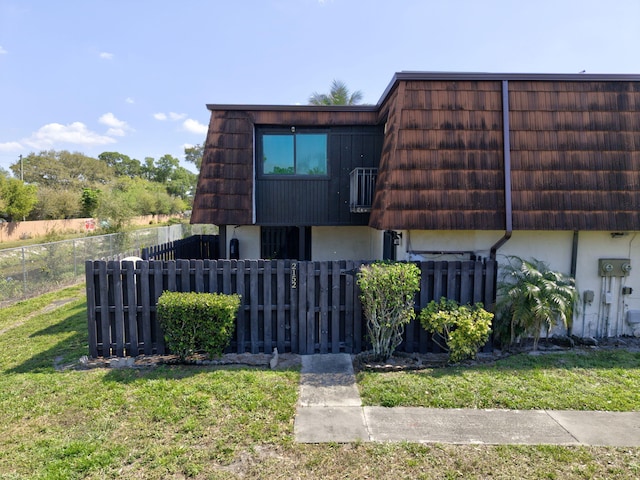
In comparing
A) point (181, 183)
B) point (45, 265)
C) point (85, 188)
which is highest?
point (181, 183)

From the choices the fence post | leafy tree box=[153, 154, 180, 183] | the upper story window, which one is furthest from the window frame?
leafy tree box=[153, 154, 180, 183]

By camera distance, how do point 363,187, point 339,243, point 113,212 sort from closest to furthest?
point 363,187 < point 339,243 < point 113,212

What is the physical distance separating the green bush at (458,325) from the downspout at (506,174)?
4.89 ft

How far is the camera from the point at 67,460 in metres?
3.10

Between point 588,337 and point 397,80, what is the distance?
5730 mm


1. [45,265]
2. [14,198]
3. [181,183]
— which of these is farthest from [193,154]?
[45,265]

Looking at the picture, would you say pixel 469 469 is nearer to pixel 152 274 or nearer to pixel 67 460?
pixel 67 460

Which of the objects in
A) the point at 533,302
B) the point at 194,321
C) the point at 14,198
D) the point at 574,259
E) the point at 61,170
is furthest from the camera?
the point at 61,170

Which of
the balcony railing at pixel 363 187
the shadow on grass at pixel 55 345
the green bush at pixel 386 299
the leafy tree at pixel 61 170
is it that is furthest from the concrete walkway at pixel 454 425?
the leafy tree at pixel 61 170

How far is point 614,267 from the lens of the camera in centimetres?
644

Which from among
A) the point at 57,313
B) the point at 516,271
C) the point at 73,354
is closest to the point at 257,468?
the point at 73,354

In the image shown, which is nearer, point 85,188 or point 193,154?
point 85,188

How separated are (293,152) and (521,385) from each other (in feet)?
22.4

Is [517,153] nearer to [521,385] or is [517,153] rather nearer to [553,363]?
[553,363]
